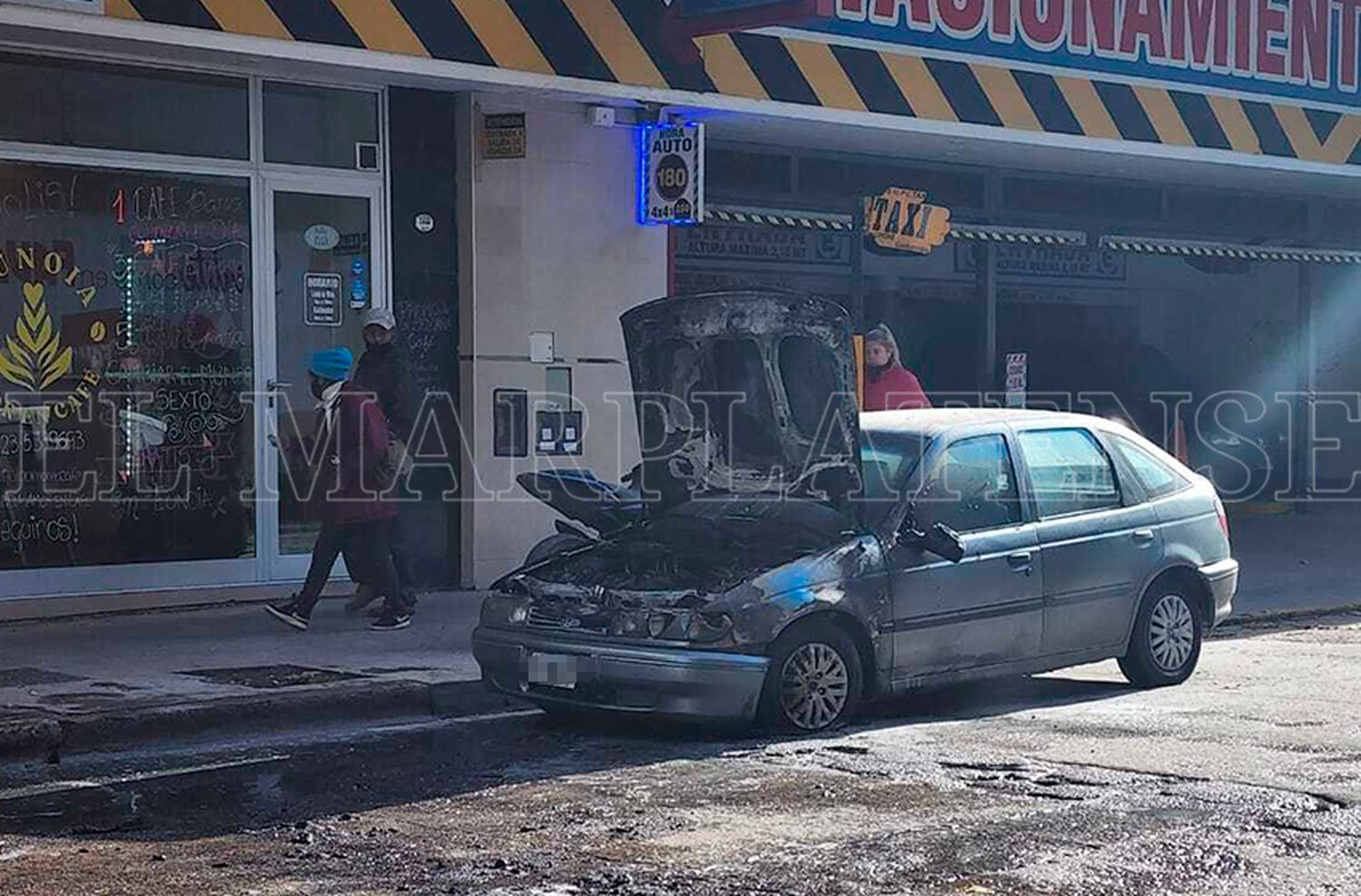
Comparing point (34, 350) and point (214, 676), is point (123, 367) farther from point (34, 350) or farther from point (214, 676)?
point (214, 676)

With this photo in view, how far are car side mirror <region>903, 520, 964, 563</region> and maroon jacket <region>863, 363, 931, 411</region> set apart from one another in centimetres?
404

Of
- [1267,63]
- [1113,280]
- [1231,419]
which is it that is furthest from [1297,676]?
[1231,419]

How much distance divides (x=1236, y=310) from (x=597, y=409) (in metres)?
11.7

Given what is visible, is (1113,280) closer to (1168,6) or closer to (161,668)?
(1168,6)

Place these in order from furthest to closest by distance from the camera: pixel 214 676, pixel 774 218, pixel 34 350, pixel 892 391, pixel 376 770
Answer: pixel 774 218, pixel 892 391, pixel 34 350, pixel 214 676, pixel 376 770

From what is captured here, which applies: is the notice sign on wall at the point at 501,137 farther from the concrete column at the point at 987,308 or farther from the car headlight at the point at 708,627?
Answer: the concrete column at the point at 987,308

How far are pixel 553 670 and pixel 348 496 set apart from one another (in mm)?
3246

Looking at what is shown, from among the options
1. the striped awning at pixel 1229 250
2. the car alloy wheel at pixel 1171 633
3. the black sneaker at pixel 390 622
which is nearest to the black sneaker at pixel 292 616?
the black sneaker at pixel 390 622

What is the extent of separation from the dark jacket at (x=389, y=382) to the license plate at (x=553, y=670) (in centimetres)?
359

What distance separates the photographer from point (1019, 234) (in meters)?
17.9

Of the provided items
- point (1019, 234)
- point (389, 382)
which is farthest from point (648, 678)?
point (1019, 234)

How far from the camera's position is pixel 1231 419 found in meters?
23.6

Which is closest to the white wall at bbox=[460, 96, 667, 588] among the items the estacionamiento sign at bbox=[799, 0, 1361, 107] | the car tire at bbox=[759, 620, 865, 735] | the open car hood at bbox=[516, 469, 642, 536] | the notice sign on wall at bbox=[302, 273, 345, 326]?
the notice sign on wall at bbox=[302, 273, 345, 326]

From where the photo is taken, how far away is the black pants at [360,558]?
11.7 m
